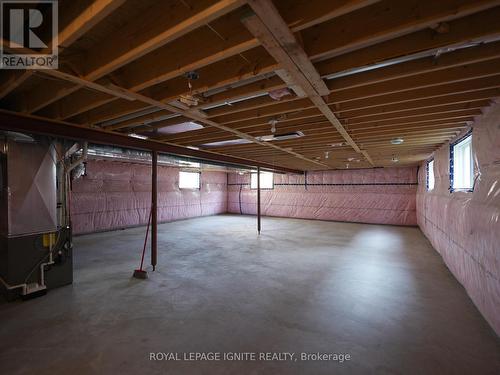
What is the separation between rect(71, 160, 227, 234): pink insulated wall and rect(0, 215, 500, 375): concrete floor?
2958 millimetres

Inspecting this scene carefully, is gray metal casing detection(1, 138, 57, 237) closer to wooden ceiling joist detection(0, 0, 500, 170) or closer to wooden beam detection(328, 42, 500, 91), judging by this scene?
wooden ceiling joist detection(0, 0, 500, 170)

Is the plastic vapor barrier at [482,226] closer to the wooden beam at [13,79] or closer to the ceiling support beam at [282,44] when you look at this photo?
the ceiling support beam at [282,44]

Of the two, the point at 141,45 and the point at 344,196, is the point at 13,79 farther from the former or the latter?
the point at 344,196

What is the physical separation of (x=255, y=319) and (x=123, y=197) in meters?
6.82

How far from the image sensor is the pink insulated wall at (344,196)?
841 cm

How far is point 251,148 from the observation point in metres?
4.86

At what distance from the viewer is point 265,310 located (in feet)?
8.29

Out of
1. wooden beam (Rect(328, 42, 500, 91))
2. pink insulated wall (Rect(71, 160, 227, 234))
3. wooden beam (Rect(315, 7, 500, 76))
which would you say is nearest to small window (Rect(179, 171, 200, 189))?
pink insulated wall (Rect(71, 160, 227, 234))

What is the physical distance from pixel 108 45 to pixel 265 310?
2.65 meters

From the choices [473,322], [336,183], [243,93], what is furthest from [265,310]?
[336,183]

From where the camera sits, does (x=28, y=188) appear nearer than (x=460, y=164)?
Yes

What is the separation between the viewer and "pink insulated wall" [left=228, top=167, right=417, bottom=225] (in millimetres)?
8406

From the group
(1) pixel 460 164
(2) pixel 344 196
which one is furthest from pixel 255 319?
(2) pixel 344 196

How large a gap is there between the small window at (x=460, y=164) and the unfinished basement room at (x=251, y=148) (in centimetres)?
4
